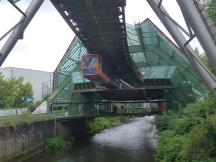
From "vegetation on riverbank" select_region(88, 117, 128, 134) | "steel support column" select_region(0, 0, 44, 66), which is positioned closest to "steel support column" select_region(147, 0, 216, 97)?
"steel support column" select_region(0, 0, 44, 66)

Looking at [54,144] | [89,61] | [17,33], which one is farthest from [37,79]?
[17,33]

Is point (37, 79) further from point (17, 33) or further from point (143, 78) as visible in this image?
point (17, 33)

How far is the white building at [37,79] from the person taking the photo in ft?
307

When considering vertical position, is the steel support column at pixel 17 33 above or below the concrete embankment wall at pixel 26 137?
above

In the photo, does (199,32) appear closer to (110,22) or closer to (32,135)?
(110,22)

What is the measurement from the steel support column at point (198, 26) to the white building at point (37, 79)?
260 ft

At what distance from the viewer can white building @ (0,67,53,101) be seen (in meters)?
93.6

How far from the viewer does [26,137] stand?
37.8 m

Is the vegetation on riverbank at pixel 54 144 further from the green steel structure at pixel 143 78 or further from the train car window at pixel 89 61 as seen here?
the green steel structure at pixel 143 78

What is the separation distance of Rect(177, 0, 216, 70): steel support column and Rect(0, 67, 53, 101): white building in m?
79.2

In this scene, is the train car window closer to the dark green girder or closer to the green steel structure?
the dark green girder

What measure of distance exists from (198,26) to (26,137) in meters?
25.8

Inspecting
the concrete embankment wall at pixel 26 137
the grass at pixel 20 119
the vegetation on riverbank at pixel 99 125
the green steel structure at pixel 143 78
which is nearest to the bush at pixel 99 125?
the vegetation on riverbank at pixel 99 125

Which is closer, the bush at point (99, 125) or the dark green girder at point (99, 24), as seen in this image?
the dark green girder at point (99, 24)
